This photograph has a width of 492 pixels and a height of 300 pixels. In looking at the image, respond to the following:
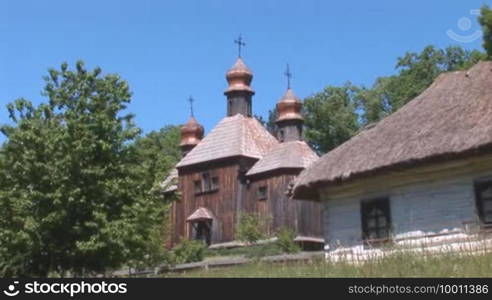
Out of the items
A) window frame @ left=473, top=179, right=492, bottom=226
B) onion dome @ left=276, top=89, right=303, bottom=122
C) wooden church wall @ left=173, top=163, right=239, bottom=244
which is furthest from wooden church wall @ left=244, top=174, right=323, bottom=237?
window frame @ left=473, top=179, right=492, bottom=226

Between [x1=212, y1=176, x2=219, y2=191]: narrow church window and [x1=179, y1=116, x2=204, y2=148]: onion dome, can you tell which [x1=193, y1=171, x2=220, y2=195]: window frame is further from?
[x1=179, y1=116, x2=204, y2=148]: onion dome

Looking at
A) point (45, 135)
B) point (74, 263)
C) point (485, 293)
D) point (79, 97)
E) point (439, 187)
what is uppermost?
point (79, 97)

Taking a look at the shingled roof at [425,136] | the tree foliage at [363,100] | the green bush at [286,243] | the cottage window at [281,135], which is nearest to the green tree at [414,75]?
the tree foliage at [363,100]

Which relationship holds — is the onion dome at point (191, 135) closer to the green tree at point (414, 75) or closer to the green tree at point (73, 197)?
the green tree at point (414, 75)

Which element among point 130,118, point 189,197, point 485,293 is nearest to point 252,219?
point 189,197

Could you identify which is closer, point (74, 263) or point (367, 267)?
point (367, 267)

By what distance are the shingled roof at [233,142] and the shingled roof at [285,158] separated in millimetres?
1281

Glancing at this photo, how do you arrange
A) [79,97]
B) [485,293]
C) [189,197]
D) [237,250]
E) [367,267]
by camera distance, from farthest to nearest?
[189,197], [237,250], [79,97], [367,267], [485,293]

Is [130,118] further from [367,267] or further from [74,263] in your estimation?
[367,267]

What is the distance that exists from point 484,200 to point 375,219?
9.83 ft

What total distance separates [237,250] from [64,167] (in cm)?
2485

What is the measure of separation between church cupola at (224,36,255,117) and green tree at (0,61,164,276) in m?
32.2

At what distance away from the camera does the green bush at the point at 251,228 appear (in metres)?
42.7

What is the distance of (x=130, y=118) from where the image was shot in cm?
2109
